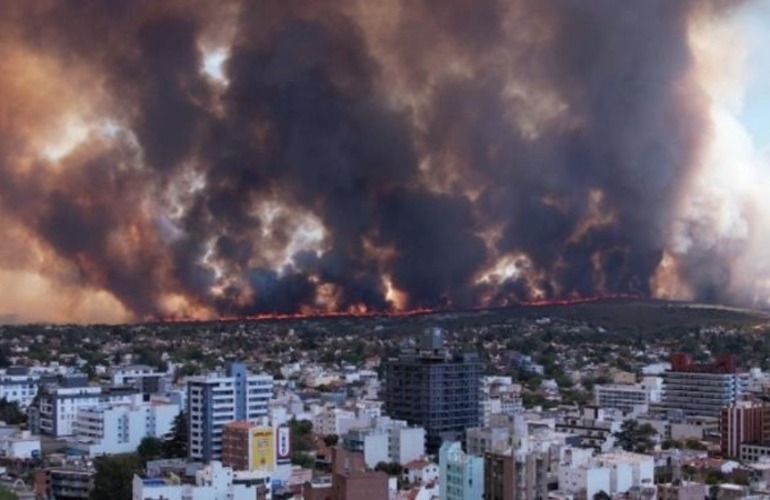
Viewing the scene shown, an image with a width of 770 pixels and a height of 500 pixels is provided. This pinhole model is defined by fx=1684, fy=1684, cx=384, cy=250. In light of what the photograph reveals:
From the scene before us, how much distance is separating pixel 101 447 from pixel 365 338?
19289mm

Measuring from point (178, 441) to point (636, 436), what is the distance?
5.87m

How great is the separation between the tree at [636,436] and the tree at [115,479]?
6306mm

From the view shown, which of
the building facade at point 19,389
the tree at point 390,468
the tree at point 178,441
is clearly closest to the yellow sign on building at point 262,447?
the tree at point 390,468

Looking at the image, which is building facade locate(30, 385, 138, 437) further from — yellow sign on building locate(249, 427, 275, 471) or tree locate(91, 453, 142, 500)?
tree locate(91, 453, 142, 500)

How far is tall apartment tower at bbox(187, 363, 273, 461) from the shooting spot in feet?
61.1

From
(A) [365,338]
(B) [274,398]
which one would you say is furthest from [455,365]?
(A) [365,338]

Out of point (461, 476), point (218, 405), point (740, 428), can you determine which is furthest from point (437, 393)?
point (461, 476)

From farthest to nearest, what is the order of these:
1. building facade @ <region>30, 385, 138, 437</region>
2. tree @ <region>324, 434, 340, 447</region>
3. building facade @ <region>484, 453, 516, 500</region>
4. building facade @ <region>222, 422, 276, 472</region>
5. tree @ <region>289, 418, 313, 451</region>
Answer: building facade @ <region>30, 385, 138, 437</region> → tree @ <region>324, 434, 340, 447</region> → tree @ <region>289, 418, 313, 451</region> → building facade @ <region>222, 422, 276, 472</region> → building facade @ <region>484, 453, 516, 500</region>

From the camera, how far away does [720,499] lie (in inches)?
592

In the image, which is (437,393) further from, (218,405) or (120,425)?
(120,425)

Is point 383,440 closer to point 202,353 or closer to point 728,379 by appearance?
point 728,379

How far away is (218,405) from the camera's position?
19.0 meters

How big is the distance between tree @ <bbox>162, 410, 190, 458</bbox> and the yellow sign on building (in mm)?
1657

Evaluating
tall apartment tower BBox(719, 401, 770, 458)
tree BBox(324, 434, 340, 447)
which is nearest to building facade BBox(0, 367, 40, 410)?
tree BBox(324, 434, 340, 447)
